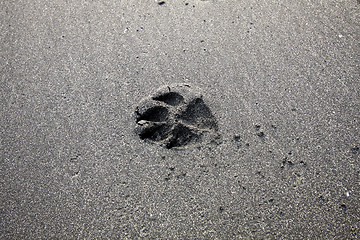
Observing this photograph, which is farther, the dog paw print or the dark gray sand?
the dog paw print

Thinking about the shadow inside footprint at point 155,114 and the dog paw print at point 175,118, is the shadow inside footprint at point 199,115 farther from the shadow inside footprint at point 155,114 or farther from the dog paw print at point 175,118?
the shadow inside footprint at point 155,114

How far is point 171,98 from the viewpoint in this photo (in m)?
1.63

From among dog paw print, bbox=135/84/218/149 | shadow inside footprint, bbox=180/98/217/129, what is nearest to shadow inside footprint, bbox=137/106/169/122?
dog paw print, bbox=135/84/218/149

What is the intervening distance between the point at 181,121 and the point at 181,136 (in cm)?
9

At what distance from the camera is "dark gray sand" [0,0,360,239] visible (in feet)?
4.17

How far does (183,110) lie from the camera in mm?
1550

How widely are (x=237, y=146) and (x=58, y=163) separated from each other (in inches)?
37.9

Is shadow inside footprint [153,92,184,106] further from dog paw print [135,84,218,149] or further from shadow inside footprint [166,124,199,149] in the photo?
shadow inside footprint [166,124,199,149]

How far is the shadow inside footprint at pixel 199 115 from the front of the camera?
60.0 inches

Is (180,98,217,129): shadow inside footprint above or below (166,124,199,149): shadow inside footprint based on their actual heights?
above

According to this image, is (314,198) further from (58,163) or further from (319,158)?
(58,163)

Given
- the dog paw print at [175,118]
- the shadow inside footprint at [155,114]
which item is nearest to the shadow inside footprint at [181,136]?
the dog paw print at [175,118]

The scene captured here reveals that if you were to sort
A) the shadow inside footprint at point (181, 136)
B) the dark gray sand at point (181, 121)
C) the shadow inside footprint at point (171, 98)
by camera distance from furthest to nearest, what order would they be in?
the shadow inside footprint at point (171, 98) → the shadow inside footprint at point (181, 136) → the dark gray sand at point (181, 121)

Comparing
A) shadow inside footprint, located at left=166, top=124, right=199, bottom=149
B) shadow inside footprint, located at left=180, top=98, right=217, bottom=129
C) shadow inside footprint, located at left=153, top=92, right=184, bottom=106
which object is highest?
shadow inside footprint, located at left=153, top=92, right=184, bottom=106
